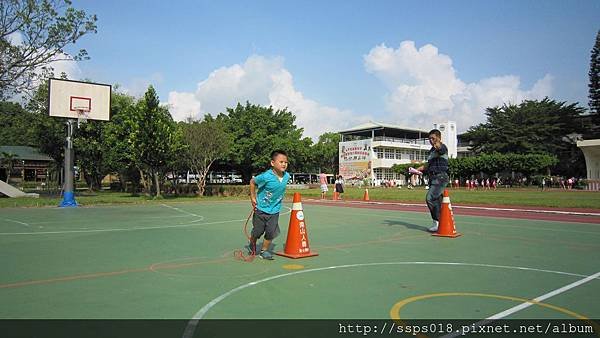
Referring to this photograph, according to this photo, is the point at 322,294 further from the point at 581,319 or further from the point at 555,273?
the point at 555,273

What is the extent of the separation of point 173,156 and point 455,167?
45193 millimetres

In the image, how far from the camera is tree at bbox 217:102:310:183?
47531 mm

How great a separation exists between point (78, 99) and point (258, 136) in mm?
25602

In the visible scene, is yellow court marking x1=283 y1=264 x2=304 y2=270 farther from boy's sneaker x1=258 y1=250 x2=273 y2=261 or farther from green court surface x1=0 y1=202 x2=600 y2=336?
boy's sneaker x1=258 y1=250 x2=273 y2=261

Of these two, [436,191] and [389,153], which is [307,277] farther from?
[389,153]

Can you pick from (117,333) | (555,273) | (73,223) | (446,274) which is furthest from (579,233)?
(73,223)

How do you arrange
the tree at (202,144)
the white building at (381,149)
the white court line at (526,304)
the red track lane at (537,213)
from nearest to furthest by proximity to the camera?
the white court line at (526,304), the red track lane at (537,213), the tree at (202,144), the white building at (381,149)

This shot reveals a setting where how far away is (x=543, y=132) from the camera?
6291 centimetres

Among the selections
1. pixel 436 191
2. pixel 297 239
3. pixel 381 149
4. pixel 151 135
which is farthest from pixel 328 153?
pixel 297 239

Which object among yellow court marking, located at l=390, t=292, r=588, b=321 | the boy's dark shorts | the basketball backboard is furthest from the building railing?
yellow court marking, located at l=390, t=292, r=588, b=321

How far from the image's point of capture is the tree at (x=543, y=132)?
62.8m

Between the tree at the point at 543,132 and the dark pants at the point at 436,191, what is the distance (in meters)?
58.6

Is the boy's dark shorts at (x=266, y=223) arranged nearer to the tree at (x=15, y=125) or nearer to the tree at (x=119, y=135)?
the tree at (x=119, y=135)

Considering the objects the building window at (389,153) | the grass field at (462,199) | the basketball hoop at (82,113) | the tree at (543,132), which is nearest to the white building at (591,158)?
the tree at (543,132)
